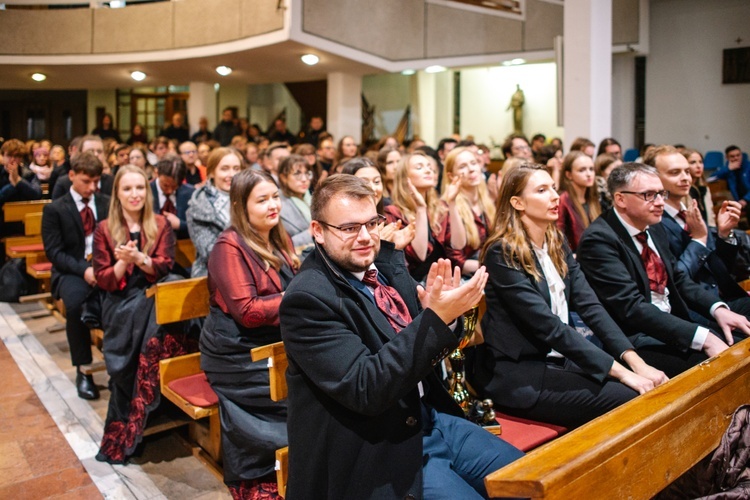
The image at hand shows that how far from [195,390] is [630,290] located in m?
2.00

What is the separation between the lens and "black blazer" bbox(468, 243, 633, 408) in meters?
2.48

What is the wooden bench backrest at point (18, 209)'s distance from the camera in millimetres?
6355

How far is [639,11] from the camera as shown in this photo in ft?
36.3

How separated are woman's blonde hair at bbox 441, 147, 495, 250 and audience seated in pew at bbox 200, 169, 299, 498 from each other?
145 centimetres

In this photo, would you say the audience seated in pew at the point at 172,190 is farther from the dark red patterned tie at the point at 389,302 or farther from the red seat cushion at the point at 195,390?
the dark red patterned tie at the point at 389,302

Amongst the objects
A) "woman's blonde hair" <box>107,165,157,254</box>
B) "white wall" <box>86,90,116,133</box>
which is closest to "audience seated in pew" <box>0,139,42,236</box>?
"woman's blonde hair" <box>107,165,157,254</box>

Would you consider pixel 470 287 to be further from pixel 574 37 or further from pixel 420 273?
pixel 574 37

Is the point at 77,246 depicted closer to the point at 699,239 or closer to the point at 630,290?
the point at 630,290

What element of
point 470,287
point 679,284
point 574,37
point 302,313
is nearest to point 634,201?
point 679,284

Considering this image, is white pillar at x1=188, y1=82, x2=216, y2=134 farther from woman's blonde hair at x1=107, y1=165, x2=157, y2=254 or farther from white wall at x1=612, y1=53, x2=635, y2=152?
woman's blonde hair at x1=107, y1=165, x2=157, y2=254

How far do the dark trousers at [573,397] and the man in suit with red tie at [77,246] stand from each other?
8.76ft

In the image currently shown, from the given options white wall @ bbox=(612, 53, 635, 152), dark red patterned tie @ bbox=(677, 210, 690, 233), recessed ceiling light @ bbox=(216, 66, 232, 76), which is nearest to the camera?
dark red patterned tie @ bbox=(677, 210, 690, 233)

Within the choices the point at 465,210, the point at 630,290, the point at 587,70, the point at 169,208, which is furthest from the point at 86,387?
the point at 587,70

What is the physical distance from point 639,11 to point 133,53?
28.0 ft
